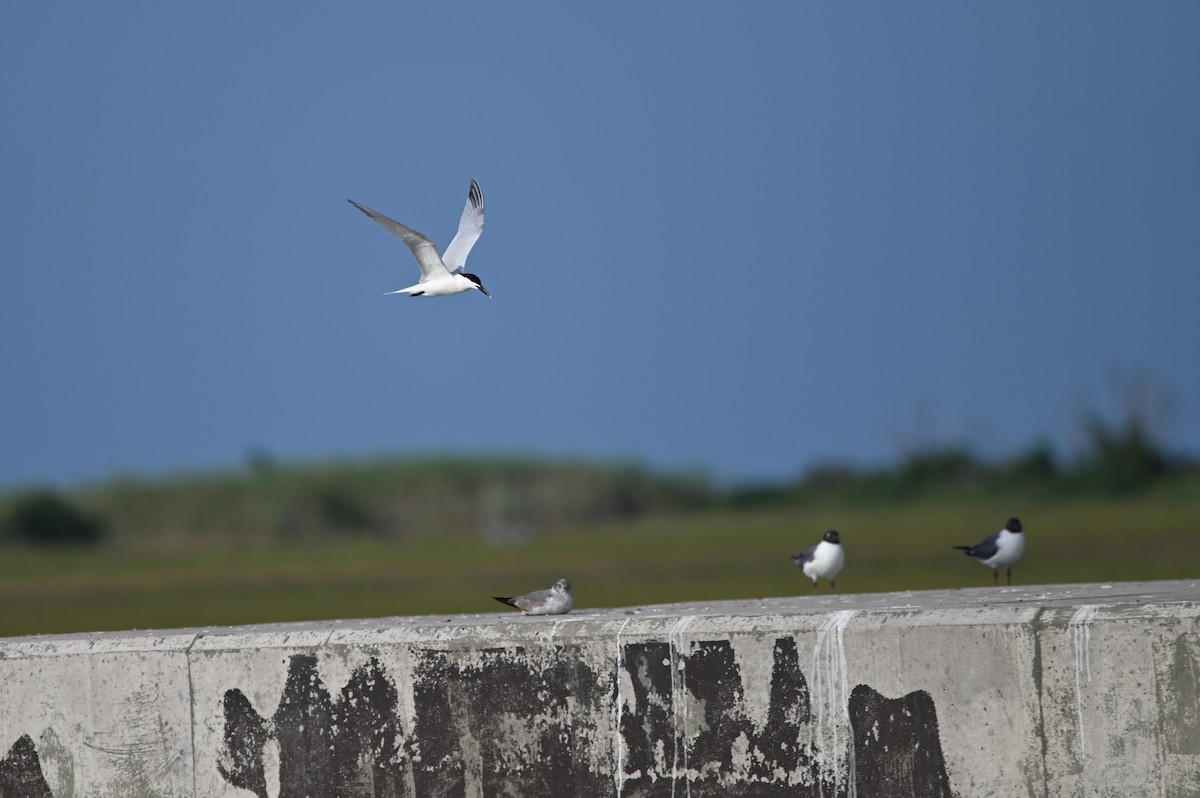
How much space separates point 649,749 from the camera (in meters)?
6.43

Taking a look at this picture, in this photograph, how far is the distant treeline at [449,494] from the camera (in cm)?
4078

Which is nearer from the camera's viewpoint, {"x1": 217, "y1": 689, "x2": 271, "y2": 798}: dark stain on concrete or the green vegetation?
{"x1": 217, "y1": 689, "x2": 271, "y2": 798}: dark stain on concrete

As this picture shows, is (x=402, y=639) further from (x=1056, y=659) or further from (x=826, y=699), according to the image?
(x=1056, y=659)

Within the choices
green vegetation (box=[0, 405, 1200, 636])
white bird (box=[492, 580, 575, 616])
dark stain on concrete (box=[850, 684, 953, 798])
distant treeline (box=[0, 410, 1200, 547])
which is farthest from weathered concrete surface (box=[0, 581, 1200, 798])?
distant treeline (box=[0, 410, 1200, 547])

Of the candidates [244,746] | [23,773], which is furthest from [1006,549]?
[23,773]

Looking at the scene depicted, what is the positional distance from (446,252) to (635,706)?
5.78 m

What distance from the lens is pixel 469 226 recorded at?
1191cm

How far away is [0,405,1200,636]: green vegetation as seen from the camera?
2450cm

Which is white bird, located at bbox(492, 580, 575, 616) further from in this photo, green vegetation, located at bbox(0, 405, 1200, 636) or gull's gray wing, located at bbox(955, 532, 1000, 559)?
green vegetation, located at bbox(0, 405, 1200, 636)

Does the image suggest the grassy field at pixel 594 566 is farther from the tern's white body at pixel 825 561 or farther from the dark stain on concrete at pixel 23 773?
the dark stain on concrete at pixel 23 773

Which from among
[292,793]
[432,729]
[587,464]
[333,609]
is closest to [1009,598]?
[432,729]

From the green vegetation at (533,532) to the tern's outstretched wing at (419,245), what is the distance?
34.8 feet

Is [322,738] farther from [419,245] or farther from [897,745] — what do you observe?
[419,245]

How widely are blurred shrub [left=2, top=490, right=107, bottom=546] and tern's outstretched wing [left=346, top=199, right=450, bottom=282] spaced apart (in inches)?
1260
